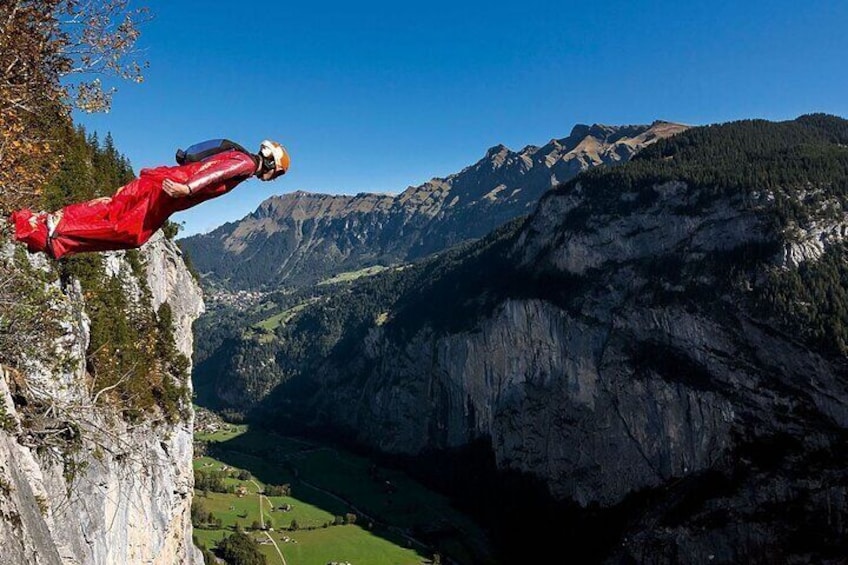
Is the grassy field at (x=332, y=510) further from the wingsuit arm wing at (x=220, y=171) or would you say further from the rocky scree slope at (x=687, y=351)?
the wingsuit arm wing at (x=220, y=171)

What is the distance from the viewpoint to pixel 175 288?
56.0m

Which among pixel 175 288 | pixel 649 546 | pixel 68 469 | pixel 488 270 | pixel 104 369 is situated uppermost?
pixel 488 270

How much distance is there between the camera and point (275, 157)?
7672 mm

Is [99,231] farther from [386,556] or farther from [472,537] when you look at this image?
[472,537]

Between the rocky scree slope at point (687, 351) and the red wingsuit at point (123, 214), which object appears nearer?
the red wingsuit at point (123, 214)

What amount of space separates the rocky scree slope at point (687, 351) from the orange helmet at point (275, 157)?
323 feet

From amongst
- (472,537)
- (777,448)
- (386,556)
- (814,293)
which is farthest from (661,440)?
(386,556)

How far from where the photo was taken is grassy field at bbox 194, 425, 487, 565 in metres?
111

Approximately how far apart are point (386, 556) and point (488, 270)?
106399 millimetres

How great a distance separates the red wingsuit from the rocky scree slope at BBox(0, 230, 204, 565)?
10.1 ft

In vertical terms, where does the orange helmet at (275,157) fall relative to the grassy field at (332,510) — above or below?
above

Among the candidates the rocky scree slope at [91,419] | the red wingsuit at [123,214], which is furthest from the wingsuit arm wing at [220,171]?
the rocky scree slope at [91,419]

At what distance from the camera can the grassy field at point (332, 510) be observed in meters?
111

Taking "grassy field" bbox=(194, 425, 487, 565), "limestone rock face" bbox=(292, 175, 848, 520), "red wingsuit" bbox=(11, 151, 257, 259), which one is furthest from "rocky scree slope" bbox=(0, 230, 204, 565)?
"limestone rock face" bbox=(292, 175, 848, 520)
